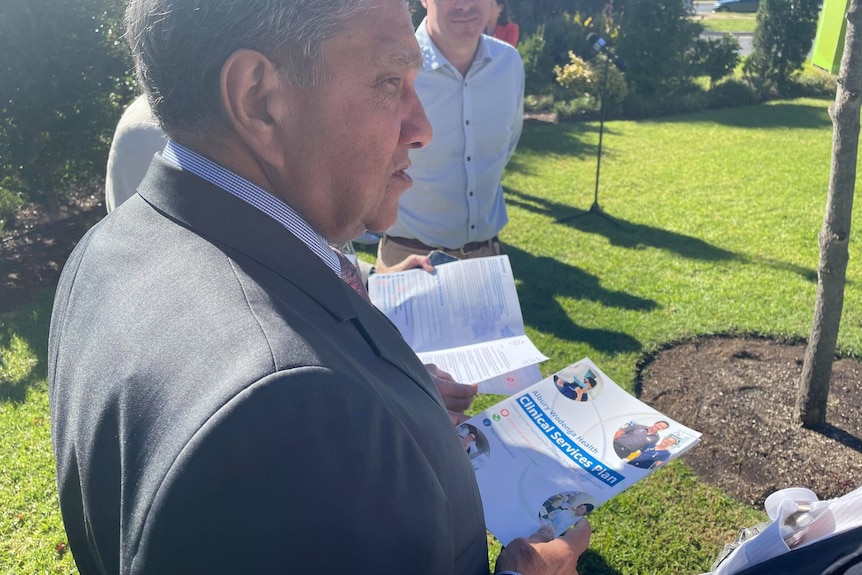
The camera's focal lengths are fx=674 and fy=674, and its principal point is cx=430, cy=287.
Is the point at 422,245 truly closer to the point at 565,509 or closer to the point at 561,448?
the point at 561,448

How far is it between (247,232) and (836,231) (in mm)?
3152

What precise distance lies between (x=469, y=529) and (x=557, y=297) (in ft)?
15.4

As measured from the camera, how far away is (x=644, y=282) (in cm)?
588

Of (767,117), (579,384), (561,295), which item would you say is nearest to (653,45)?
(767,117)

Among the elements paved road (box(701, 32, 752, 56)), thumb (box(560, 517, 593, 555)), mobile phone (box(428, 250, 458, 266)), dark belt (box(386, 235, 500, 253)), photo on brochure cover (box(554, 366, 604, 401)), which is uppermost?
mobile phone (box(428, 250, 458, 266))

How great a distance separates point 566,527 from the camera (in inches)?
61.7

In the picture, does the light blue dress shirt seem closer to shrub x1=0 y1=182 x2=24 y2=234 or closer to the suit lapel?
the suit lapel

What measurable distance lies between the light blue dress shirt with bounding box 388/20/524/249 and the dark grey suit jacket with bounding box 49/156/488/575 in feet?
9.26

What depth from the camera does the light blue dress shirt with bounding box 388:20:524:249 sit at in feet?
12.6

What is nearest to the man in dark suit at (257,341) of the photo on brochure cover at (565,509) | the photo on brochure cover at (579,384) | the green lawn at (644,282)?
the photo on brochure cover at (565,509)

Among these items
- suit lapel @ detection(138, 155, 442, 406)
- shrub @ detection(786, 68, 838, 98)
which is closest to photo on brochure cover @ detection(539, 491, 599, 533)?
suit lapel @ detection(138, 155, 442, 406)

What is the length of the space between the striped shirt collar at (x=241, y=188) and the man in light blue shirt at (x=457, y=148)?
109 inches

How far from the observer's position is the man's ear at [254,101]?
1.04 meters

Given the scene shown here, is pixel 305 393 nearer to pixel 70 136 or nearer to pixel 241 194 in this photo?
pixel 241 194
